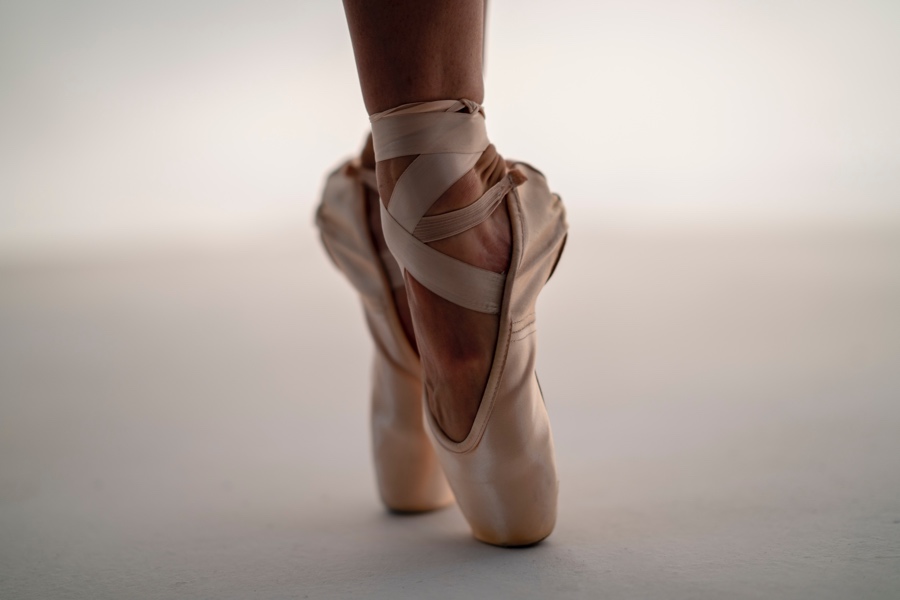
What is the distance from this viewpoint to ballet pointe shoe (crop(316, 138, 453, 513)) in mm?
1025

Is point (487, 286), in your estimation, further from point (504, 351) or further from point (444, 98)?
point (444, 98)

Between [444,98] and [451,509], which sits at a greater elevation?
[444,98]

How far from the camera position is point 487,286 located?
0.81 m

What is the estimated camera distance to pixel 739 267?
3123 mm

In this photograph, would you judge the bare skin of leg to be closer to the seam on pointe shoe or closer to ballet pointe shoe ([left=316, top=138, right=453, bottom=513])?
the seam on pointe shoe

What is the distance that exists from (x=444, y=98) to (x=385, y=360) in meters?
0.37

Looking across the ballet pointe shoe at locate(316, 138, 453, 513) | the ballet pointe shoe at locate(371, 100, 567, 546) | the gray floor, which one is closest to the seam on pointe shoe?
the ballet pointe shoe at locate(371, 100, 567, 546)

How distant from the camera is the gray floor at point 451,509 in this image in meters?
0.73

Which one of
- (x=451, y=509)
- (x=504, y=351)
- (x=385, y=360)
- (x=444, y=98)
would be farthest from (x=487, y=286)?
(x=451, y=509)

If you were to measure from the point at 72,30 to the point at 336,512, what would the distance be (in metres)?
2.84

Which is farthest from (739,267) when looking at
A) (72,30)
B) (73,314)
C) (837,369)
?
(72,30)

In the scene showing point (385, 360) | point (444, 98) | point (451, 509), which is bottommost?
point (451, 509)

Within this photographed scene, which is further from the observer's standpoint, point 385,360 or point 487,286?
point 385,360

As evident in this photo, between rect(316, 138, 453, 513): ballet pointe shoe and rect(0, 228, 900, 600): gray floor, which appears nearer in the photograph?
rect(0, 228, 900, 600): gray floor
